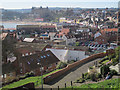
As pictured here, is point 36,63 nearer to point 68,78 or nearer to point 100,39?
point 68,78

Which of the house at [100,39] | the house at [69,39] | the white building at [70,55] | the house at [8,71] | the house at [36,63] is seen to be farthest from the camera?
the house at [100,39]

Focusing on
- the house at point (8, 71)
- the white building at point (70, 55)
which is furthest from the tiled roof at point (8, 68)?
the white building at point (70, 55)

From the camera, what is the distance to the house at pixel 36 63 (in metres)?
10.9

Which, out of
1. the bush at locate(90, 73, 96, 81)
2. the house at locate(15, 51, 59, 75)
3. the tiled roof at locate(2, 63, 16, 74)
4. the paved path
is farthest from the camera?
the house at locate(15, 51, 59, 75)

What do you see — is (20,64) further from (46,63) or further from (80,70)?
(80,70)

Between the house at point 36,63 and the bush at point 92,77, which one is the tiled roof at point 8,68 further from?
the bush at point 92,77

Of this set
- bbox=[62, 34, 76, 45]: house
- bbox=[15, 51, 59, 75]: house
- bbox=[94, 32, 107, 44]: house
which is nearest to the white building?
bbox=[15, 51, 59, 75]: house

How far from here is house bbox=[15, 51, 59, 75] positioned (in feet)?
35.8

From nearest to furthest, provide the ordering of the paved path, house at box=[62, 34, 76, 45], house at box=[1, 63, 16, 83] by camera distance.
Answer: the paved path, house at box=[1, 63, 16, 83], house at box=[62, 34, 76, 45]

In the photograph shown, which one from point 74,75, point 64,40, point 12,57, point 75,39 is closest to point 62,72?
point 74,75

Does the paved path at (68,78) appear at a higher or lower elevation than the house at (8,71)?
higher

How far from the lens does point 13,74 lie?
1038cm

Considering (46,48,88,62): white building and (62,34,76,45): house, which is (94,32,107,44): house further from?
(46,48,88,62): white building

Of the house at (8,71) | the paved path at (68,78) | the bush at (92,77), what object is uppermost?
the bush at (92,77)
